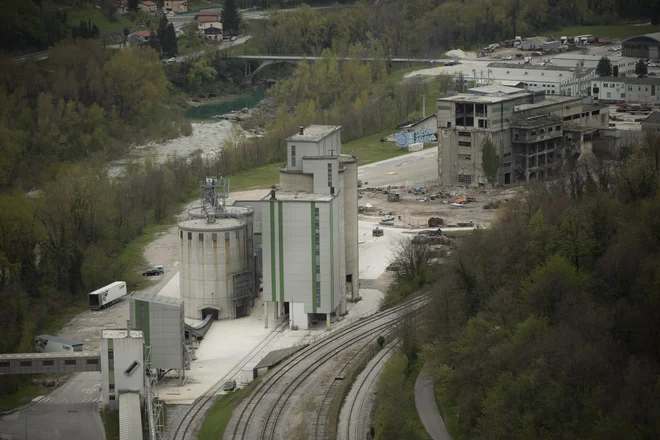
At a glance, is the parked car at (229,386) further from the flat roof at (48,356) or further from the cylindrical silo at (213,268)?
the cylindrical silo at (213,268)

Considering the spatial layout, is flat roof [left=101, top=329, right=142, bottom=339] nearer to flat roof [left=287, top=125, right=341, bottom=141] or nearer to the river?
flat roof [left=287, top=125, right=341, bottom=141]

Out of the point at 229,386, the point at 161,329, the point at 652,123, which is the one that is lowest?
the point at 229,386

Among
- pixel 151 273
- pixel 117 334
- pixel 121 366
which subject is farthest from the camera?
pixel 151 273

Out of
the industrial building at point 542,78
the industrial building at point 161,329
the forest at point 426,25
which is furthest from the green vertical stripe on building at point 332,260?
the forest at point 426,25

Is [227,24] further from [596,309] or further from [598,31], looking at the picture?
[596,309]

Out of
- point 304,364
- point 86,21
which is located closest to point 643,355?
point 304,364

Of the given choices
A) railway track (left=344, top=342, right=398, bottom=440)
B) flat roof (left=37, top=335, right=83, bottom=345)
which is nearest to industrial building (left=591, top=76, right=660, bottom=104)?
railway track (left=344, top=342, right=398, bottom=440)

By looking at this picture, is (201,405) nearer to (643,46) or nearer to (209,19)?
(643,46)

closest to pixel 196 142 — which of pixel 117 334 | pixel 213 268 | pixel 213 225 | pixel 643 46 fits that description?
pixel 643 46
